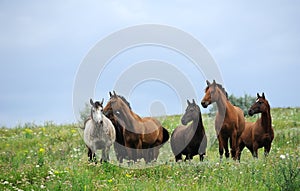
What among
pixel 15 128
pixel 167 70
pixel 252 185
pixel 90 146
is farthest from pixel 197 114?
pixel 15 128

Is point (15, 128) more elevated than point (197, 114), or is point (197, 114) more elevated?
point (15, 128)

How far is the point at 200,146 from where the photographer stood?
1464cm

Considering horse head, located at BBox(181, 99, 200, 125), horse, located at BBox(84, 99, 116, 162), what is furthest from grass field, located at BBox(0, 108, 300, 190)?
horse head, located at BBox(181, 99, 200, 125)

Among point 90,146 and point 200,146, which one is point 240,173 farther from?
point 90,146

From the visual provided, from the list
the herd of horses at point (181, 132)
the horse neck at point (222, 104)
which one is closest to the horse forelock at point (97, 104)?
the herd of horses at point (181, 132)

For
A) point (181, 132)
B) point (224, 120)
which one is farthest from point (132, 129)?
point (224, 120)

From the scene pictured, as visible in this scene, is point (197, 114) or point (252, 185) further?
point (197, 114)

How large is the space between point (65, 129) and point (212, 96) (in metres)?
12.7

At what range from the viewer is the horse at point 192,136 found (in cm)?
1448

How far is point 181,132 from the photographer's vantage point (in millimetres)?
15477

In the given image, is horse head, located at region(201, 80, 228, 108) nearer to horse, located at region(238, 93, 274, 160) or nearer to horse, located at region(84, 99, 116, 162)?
horse, located at region(238, 93, 274, 160)

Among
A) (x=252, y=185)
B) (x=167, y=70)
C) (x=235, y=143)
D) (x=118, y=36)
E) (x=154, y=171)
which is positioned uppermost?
(x=118, y=36)

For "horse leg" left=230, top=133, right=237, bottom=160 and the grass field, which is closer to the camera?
the grass field

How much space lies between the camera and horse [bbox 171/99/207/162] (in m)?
14.5
